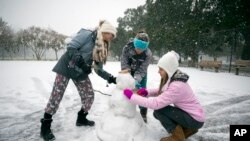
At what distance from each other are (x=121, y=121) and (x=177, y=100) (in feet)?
2.54

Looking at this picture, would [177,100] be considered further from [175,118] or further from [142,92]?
[142,92]

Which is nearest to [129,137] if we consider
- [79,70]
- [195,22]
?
[79,70]

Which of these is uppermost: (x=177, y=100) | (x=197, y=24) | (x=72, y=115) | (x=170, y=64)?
(x=197, y=24)

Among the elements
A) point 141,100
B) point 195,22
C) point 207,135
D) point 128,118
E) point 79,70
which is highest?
point 195,22

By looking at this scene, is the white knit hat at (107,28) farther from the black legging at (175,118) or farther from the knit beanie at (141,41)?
the black legging at (175,118)

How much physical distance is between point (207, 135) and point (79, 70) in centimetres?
227

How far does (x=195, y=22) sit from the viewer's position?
23.4 m

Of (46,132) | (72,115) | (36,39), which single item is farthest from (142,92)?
(36,39)

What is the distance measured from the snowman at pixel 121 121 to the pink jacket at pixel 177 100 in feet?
0.62

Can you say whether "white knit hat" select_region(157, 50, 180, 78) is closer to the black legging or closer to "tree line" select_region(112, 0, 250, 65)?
the black legging

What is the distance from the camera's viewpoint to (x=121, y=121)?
3.12 m

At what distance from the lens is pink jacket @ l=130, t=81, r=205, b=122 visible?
9.84ft

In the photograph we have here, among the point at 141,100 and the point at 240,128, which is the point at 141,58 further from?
the point at 240,128

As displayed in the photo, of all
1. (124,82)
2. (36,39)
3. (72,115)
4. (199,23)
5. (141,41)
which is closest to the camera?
(124,82)
